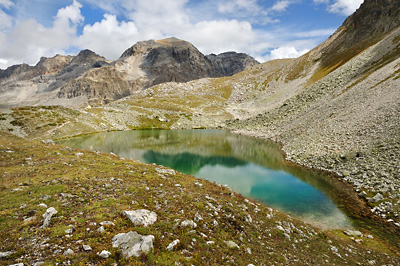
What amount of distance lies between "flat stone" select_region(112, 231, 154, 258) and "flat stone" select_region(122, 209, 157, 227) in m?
1.17

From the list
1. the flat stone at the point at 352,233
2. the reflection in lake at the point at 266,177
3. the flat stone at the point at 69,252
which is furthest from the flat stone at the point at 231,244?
the reflection in lake at the point at 266,177

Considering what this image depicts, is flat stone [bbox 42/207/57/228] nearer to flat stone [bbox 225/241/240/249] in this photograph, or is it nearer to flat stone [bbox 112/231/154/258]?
flat stone [bbox 112/231/154/258]

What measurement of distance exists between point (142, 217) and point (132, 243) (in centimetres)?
221

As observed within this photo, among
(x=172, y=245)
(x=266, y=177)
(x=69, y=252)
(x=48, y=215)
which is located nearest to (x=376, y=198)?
(x=266, y=177)

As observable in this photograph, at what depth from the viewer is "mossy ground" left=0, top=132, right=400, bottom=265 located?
8430 millimetres

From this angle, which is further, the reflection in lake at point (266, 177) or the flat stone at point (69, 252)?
the reflection in lake at point (266, 177)

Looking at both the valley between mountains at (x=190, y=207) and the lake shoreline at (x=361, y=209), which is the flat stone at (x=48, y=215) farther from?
the lake shoreline at (x=361, y=209)

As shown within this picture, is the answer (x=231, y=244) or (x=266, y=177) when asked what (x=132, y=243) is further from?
(x=266, y=177)

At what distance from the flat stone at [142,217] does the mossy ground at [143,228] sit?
0.34 metres

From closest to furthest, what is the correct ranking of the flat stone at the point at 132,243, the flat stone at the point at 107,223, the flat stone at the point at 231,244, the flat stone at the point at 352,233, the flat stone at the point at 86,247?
the flat stone at the point at 86,247
the flat stone at the point at 132,243
the flat stone at the point at 107,223
the flat stone at the point at 231,244
the flat stone at the point at 352,233

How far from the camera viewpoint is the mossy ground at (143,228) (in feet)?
27.7

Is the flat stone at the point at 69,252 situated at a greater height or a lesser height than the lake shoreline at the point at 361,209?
greater

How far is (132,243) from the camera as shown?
29.0ft

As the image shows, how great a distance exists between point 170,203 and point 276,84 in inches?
7101
